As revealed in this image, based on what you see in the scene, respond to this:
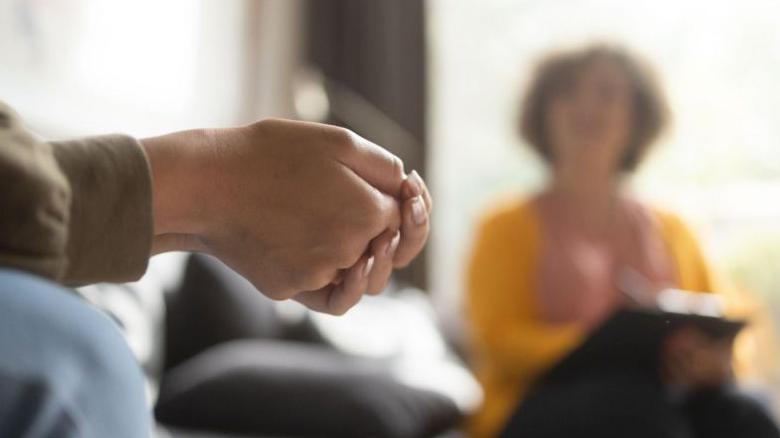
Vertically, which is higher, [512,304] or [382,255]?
[382,255]

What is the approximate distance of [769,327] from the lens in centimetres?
235

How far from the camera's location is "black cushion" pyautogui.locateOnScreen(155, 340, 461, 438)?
4.56ft

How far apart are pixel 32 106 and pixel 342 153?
5.18 feet

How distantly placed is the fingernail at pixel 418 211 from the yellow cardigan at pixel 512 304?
963 millimetres

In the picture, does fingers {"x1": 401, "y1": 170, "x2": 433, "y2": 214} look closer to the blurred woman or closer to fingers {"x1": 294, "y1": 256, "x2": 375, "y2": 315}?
fingers {"x1": 294, "y1": 256, "x2": 375, "y2": 315}

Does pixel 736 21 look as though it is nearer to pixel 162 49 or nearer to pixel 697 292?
pixel 697 292

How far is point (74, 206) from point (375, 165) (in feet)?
0.65

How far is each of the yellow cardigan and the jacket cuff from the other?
3.80ft

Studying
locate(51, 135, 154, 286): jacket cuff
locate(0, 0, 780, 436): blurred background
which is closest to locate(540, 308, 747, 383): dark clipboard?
locate(0, 0, 780, 436): blurred background

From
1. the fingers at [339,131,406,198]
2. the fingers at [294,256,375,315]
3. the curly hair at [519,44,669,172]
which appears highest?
the fingers at [339,131,406,198]

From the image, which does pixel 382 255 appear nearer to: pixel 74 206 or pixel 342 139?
pixel 342 139

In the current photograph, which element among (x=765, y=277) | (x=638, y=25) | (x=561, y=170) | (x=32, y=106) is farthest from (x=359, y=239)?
(x=638, y=25)

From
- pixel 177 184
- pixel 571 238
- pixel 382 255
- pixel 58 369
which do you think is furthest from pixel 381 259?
pixel 571 238

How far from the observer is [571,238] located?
1.82m
